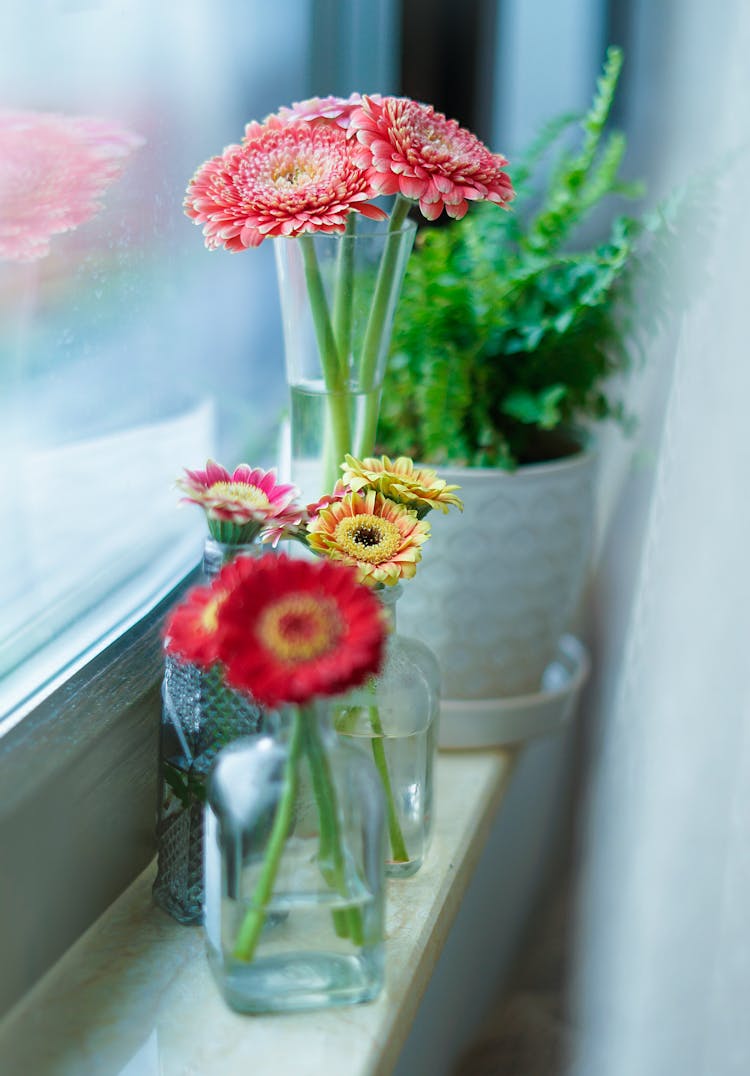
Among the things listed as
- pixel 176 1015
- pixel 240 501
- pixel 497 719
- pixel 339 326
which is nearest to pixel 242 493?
pixel 240 501

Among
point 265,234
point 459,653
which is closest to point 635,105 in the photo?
point 459,653

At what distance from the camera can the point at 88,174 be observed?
0.61m

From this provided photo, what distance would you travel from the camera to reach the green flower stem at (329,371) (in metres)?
0.62

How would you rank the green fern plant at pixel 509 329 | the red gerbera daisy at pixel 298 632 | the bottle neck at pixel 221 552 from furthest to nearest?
1. the green fern plant at pixel 509 329
2. the bottle neck at pixel 221 552
3. the red gerbera daisy at pixel 298 632

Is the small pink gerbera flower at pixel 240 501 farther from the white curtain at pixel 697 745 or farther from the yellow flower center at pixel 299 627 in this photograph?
the white curtain at pixel 697 745

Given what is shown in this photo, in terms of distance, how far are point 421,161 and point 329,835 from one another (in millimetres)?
326

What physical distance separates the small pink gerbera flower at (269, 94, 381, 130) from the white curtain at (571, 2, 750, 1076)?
217 mm

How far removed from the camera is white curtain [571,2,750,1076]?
1.95 ft

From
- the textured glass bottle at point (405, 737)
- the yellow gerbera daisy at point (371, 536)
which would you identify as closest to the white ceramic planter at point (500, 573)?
the textured glass bottle at point (405, 737)

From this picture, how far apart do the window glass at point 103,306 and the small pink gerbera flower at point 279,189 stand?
3.5 inches

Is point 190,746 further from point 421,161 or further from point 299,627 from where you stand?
point 421,161

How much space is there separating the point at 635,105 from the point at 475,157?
0.67 metres

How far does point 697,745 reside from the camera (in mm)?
625

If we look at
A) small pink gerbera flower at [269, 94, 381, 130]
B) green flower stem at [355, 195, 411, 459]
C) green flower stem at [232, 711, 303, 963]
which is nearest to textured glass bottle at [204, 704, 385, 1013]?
green flower stem at [232, 711, 303, 963]
